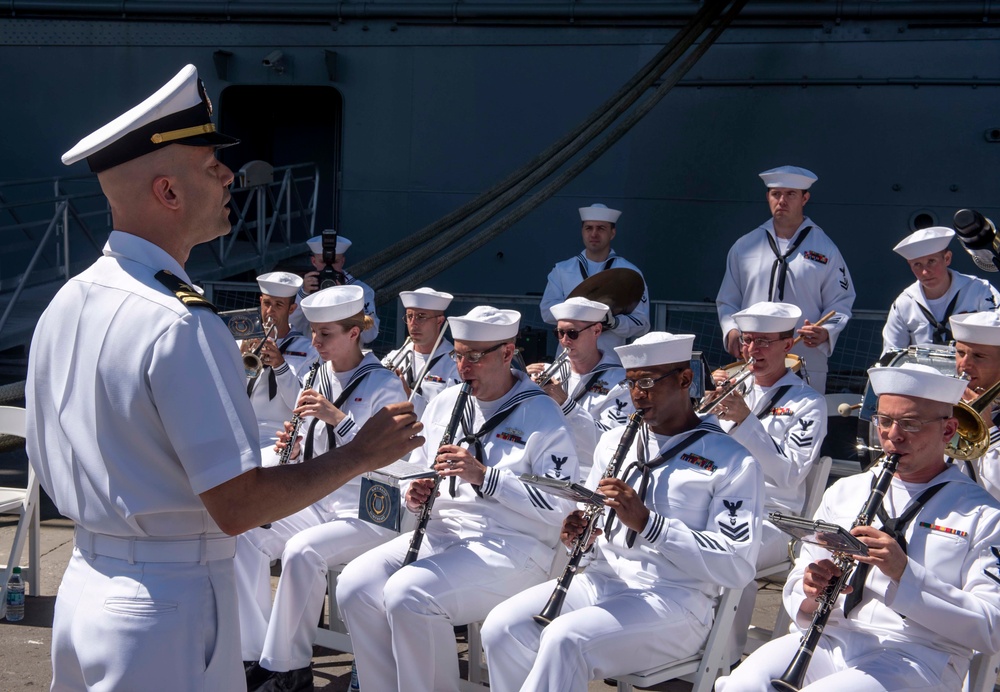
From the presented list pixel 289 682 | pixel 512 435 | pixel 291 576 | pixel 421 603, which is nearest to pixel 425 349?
pixel 512 435

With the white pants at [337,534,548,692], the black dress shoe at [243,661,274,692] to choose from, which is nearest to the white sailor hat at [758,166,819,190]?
the white pants at [337,534,548,692]

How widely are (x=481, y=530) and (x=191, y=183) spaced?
8.10 ft

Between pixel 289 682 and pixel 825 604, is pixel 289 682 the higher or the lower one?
the lower one

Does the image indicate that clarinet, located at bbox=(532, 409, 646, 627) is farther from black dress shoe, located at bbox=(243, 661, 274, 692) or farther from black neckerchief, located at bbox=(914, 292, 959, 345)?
black neckerchief, located at bbox=(914, 292, 959, 345)

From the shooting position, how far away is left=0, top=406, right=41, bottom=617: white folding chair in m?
4.86

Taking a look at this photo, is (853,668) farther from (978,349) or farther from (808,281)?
(808,281)

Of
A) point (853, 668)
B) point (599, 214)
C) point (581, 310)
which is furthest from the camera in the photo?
point (599, 214)

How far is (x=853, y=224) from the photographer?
8828 mm

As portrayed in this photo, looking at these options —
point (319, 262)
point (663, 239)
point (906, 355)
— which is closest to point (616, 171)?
point (663, 239)

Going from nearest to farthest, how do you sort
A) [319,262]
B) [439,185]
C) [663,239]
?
[319,262]
[663,239]
[439,185]

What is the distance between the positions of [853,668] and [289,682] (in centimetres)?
221

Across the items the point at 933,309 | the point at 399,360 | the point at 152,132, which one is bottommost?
the point at 399,360

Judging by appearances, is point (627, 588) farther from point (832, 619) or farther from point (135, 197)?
point (135, 197)

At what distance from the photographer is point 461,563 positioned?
4.05 metres
